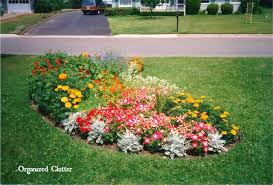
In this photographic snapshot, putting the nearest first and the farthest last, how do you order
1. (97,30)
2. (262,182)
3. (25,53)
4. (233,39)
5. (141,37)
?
1. (262,182)
2. (25,53)
3. (233,39)
4. (141,37)
5. (97,30)

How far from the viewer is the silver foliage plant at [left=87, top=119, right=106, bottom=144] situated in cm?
675

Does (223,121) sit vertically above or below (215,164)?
above

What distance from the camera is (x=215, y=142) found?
647 centimetres

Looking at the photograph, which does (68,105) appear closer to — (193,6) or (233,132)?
(233,132)

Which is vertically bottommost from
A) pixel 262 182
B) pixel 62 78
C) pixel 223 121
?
pixel 262 182

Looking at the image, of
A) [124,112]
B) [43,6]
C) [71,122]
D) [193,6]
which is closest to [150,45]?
[124,112]

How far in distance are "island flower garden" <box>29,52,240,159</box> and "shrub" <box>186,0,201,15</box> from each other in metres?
30.2

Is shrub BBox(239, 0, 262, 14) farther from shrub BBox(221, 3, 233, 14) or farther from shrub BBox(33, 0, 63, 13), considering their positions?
shrub BBox(33, 0, 63, 13)

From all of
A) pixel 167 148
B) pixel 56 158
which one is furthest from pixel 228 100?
pixel 56 158

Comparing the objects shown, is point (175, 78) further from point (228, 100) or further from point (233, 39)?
point (233, 39)

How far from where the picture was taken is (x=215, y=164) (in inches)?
244

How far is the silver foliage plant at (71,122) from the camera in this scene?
283 inches

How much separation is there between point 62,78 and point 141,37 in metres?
14.1

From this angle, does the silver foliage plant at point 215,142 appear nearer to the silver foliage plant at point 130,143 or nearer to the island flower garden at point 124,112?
the island flower garden at point 124,112
